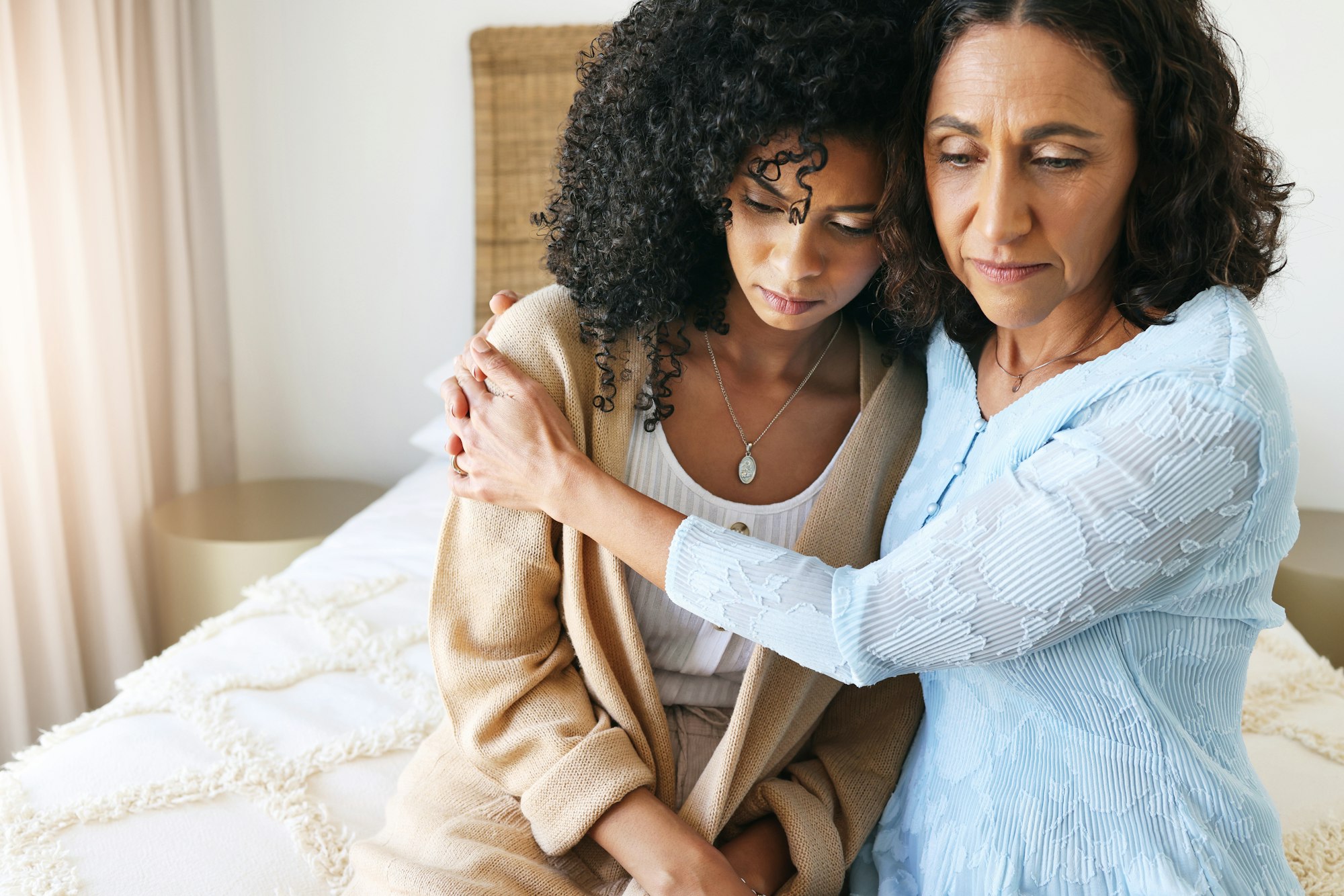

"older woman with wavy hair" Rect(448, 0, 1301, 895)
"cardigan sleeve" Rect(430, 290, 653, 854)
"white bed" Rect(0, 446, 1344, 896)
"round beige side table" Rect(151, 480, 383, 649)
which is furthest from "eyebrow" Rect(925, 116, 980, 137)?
"round beige side table" Rect(151, 480, 383, 649)

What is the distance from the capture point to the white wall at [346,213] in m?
3.12

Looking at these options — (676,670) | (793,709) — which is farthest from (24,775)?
(793,709)

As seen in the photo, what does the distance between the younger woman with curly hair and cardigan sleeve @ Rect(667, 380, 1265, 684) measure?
0.73ft

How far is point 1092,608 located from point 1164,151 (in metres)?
0.42

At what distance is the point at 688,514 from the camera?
126cm

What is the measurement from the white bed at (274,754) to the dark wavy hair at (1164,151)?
872 millimetres

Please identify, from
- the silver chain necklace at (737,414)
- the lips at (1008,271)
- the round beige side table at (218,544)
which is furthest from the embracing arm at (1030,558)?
the round beige side table at (218,544)

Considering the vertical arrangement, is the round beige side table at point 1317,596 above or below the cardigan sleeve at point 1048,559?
below

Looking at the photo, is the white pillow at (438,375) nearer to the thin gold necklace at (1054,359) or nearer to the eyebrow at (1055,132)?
the thin gold necklace at (1054,359)

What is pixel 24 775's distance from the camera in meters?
1.47

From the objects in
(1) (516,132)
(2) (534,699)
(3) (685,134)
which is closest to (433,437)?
(1) (516,132)

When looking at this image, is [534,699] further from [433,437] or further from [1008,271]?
[433,437]

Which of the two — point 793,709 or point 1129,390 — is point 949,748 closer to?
point 793,709

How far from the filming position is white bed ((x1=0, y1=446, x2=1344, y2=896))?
4.33 feet
